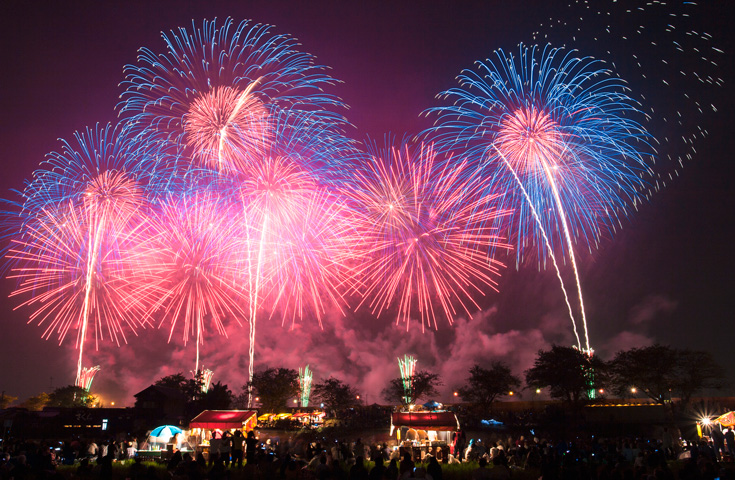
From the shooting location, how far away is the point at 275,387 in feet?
176

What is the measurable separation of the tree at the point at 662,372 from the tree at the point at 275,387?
33.7 metres

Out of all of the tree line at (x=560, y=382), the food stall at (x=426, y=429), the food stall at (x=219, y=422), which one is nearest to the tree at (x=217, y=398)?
the tree line at (x=560, y=382)

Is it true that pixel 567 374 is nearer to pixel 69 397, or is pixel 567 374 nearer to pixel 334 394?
pixel 334 394

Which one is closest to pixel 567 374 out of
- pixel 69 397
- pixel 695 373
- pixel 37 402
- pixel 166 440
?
pixel 695 373

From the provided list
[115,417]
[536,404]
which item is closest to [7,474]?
[115,417]

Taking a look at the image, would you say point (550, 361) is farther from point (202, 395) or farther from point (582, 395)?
point (202, 395)

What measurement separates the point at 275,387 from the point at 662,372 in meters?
40.1

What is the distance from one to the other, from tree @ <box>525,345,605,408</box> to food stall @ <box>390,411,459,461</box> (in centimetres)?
2058

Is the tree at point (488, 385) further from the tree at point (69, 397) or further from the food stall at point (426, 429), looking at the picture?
the tree at point (69, 397)

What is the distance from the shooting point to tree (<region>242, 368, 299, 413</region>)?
53188 mm

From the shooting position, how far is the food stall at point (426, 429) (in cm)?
2523

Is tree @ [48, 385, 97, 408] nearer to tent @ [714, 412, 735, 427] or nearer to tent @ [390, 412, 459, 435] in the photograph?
tent @ [390, 412, 459, 435]

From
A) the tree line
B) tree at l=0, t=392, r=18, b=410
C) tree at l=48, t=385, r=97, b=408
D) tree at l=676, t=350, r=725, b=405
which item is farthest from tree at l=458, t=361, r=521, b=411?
tree at l=0, t=392, r=18, b=410

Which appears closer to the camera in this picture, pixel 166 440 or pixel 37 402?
pixel 166 440
